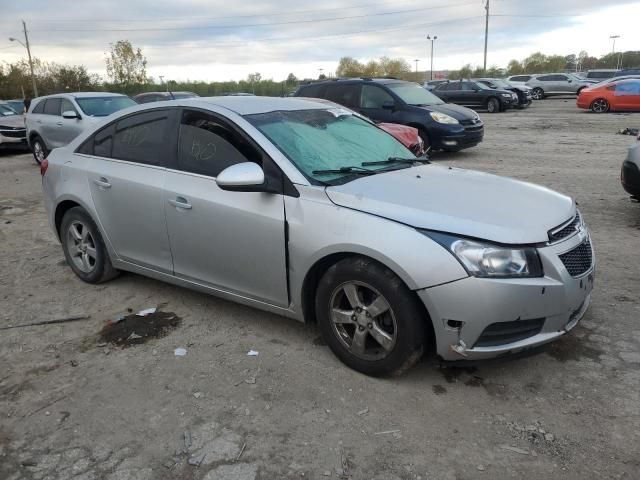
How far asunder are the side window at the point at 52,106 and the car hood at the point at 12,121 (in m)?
3.41

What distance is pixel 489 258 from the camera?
9.52ft

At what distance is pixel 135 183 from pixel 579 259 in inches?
124

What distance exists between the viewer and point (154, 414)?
307 cm

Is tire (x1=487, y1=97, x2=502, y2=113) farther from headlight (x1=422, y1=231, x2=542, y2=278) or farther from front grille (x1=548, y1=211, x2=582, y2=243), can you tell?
headlight (x1=422, y1=231, x2=542, y2=278)

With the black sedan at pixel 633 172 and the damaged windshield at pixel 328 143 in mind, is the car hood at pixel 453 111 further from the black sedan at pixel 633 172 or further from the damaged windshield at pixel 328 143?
the damaged windshield at pixel 328 143

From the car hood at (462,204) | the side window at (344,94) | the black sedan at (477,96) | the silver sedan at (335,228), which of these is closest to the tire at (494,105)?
the black sedan at (477,96)

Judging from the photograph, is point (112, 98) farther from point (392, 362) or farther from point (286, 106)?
point (392, 362)

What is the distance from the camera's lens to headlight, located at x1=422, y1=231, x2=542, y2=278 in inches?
114

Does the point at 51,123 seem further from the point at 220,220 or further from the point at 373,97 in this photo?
the point at 220,220

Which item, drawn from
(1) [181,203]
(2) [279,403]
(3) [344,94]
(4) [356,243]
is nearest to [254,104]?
(1) [181,203]

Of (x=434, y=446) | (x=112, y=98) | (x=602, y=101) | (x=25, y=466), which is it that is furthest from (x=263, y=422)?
(x=602, y=101)

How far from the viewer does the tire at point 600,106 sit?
73.7 feet

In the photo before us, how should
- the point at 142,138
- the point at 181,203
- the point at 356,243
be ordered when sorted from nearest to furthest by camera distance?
the point at 356,243 → the point at 181,203 → the point at 142,138

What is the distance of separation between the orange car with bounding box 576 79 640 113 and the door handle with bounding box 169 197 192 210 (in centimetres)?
2274
